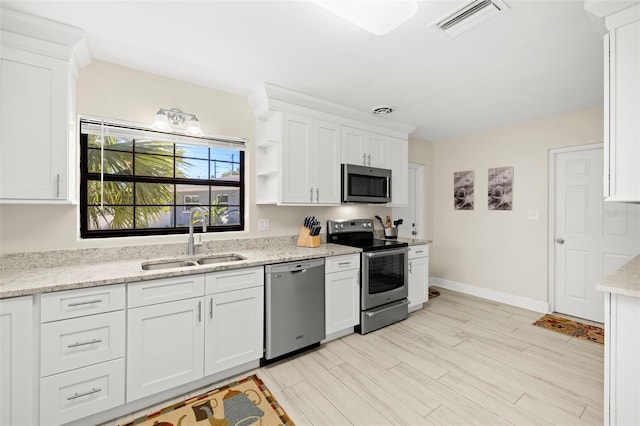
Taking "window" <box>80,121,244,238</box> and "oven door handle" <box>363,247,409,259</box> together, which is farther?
"oven door handle" <box>363,247,409,259</box>

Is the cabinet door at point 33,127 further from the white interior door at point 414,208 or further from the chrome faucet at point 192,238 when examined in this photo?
the white interior door at point 414,208

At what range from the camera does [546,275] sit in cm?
371

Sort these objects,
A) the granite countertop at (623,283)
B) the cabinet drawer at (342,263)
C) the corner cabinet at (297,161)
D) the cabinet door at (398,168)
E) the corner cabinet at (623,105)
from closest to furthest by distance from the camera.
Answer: the granite countertop at (623,283) < the corner cabinet at (623,105) < the cabinet drawer at (342,263) < the corner cabinet at (297,161) < the cabinet door at (398,168)

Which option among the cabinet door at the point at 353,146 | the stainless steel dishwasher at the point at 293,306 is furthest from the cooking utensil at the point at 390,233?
the stainless steel dishwasher at the point at 293,306

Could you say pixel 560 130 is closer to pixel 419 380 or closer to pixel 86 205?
pixel 419 380

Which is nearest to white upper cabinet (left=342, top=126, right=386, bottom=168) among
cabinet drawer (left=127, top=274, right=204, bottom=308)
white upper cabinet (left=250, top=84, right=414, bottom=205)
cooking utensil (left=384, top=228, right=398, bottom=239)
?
white upper cabinet (left=250, top=84, right=414, bottom=205)

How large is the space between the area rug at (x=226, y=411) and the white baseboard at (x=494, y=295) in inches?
139

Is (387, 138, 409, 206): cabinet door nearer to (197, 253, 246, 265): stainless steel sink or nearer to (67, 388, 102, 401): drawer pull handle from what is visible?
(197, 253, 246, 265): stainless steel sink

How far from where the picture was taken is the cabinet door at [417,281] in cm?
358

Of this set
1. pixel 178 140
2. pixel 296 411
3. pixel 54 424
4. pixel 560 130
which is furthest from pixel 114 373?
pixel 560 130

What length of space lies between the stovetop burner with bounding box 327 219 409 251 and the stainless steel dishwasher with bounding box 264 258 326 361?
793 millimetres

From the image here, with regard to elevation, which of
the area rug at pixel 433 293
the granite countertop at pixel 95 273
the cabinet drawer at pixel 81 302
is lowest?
the area rug at pixel 433 293

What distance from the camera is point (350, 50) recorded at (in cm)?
214

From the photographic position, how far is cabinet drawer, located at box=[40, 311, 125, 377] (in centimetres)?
164
